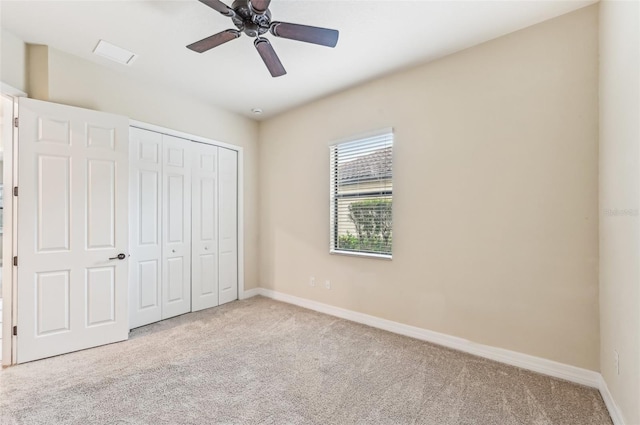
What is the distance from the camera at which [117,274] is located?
299 cm

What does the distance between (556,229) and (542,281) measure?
1.44ft

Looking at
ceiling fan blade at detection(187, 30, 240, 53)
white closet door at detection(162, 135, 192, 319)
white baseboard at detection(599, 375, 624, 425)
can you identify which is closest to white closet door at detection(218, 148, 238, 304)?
white closet door at detection(162, 135, 192, 319)

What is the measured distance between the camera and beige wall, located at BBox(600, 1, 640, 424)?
1566 mm

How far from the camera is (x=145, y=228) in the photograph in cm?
348

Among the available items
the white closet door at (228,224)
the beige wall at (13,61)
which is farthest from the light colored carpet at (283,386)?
the beige wall at (13,61)

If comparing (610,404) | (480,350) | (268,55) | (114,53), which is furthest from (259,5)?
(610,404)

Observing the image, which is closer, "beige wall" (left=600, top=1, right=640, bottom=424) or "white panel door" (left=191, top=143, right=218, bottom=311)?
"beige wall" (left=600, top=1, right=640, bottom=424)

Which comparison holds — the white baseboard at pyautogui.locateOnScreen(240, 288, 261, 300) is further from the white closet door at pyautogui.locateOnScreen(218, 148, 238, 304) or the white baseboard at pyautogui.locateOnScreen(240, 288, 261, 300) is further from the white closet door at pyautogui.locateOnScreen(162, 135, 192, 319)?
the white closet door at pyautogui.locateOnScreen(162, 135, 192, 319)

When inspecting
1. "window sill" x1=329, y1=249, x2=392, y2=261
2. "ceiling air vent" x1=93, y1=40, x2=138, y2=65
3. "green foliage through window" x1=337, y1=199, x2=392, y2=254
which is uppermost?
"ceiling air vent" x1=93, y1=40, x2=138, y2=65

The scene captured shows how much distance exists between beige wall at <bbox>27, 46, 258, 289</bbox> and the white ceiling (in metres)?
0.15

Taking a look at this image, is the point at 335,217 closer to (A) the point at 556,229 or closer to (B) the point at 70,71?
(A) the point at 556,229

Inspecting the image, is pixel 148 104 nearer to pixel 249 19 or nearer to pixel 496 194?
pixel 249 19

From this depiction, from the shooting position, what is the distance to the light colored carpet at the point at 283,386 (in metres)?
1.88

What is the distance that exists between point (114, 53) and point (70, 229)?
1742 mm
